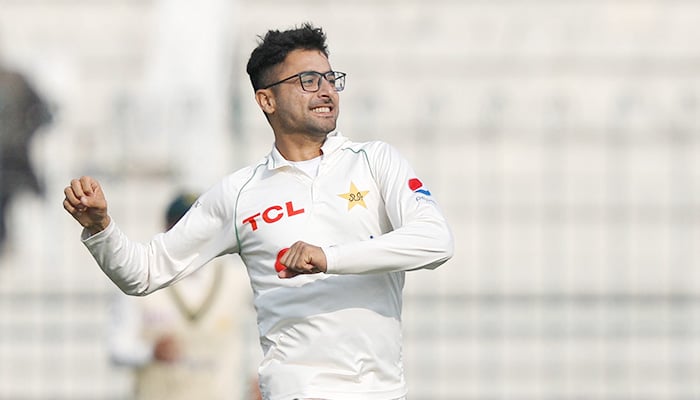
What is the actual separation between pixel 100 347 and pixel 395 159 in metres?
6.98

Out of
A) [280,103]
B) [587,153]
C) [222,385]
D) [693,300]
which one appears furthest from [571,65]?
[280,103]

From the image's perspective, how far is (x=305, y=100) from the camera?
5074 mm

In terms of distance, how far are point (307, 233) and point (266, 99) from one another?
0.51 meters

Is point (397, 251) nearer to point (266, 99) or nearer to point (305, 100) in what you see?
point (305, 100)

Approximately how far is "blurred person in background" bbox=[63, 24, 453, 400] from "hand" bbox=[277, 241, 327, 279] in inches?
6.1

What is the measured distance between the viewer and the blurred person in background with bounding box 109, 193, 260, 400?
7594 millimetres

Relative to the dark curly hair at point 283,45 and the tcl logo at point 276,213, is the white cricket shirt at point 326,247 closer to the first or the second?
the tcl logo at point 276,213

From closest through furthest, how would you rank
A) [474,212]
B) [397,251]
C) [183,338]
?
[397,251] < [183,338] < [474,212]

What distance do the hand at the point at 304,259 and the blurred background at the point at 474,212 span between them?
20.3 feet

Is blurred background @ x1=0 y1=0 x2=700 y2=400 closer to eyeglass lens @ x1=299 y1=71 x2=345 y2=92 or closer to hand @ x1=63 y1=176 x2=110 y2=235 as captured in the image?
eyeglass lens @ x1=299 y1=71 x2=345 y2=92

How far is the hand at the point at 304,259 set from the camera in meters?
4.54

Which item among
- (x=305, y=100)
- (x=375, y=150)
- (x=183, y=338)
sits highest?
(x=305, y=100)

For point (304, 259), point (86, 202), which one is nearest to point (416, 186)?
point (304, 259)

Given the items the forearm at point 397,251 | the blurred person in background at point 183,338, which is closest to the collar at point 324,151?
the forearm at point 397,251
